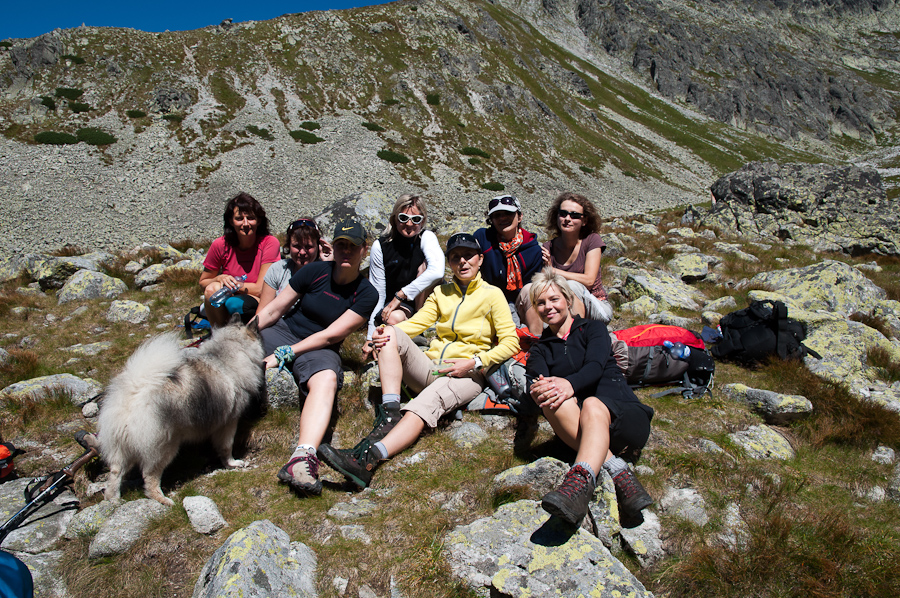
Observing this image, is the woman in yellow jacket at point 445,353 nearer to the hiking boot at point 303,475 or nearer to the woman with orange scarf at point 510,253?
the hiking boot at point 303,475

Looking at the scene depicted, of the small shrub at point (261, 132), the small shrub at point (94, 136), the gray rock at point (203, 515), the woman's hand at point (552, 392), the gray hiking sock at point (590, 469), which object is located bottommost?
the gray rock at point (203, 515)

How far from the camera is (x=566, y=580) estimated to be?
2.69 metres

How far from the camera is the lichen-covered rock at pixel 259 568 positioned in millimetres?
2617

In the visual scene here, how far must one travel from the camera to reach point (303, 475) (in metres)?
3.81

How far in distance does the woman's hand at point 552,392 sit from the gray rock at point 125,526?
321 cm

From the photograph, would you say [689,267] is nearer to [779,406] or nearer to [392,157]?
[779,406]

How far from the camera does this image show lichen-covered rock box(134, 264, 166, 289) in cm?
1039

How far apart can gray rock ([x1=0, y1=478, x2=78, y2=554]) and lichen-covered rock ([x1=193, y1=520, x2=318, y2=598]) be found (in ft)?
5.11

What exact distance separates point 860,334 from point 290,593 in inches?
314

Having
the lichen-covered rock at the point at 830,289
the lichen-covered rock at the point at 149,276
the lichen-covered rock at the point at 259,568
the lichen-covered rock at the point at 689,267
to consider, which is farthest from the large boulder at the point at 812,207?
the lichen-covered rock at the point at 149,276

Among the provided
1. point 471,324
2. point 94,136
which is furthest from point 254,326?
point 94,136

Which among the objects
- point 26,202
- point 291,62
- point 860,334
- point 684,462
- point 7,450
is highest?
point 291,62

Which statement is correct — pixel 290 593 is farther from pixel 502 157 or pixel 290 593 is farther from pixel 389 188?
pixel 502 157

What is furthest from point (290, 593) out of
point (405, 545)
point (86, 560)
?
point (86, 560)
